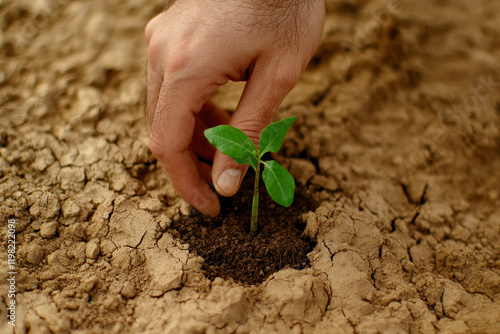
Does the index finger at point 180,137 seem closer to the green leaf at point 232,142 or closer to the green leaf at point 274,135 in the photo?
the green leaf at point 232,142

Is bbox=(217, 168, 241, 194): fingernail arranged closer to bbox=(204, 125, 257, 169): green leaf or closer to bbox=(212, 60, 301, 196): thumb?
bbox=(212, 60, 301, 196): thumb

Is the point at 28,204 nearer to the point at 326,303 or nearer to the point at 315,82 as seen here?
the point at 326,303

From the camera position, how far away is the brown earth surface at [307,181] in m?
1.76

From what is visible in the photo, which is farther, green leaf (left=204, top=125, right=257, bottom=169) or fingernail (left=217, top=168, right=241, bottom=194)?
fingernail (left=217, top=168, right=241, bottom=194)

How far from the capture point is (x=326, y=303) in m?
1.81

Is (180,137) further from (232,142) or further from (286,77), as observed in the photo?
(286,77)

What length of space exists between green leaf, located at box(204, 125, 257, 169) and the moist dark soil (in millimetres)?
489

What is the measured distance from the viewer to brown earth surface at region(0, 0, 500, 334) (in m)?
1.76

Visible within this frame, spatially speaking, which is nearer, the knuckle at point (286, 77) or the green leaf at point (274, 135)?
the green leaf at point (274, 135)

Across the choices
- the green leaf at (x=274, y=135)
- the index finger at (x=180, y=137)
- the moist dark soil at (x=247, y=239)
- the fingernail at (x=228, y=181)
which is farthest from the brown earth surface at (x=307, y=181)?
the green leaf at (x=274, y=135)

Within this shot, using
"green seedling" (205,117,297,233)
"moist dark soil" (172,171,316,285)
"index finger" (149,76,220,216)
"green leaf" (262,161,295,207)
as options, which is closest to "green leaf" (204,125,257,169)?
"green seedling" (205,117,297,233)

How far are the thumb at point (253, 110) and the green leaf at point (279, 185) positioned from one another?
0.25m

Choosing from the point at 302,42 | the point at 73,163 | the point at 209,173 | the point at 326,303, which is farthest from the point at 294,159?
the point at 73,163

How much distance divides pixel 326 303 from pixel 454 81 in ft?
8.18
